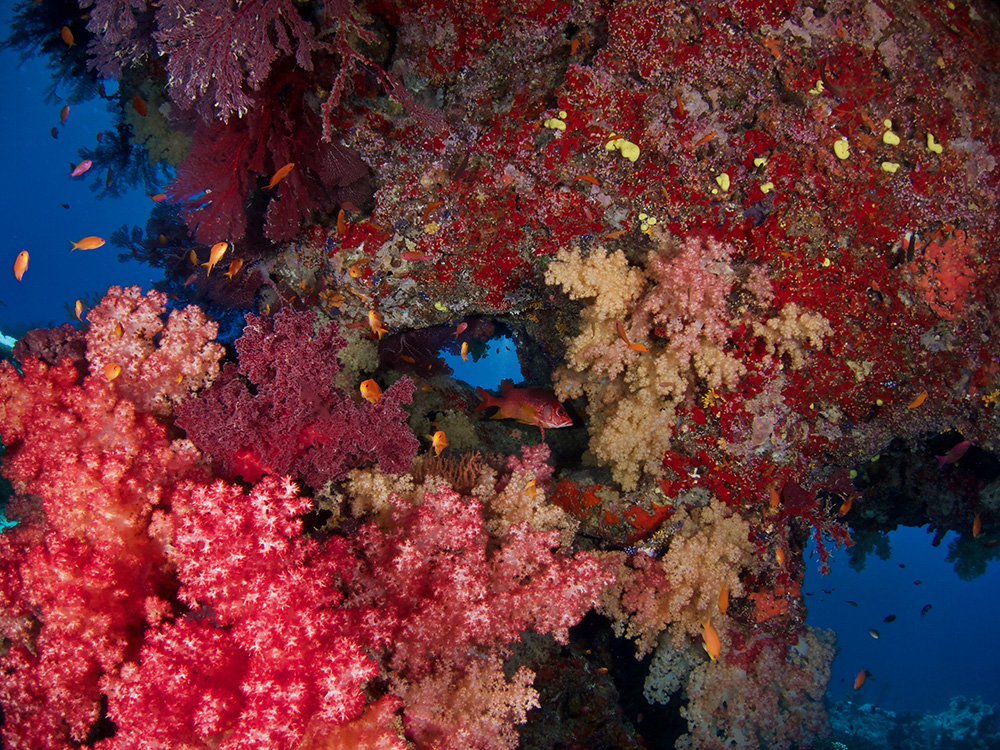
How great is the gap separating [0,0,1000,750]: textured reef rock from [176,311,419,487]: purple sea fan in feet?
0.07

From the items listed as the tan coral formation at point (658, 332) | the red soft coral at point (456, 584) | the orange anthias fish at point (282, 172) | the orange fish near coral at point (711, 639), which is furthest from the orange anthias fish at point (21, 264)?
the orange fish near coral at point (711, 639)

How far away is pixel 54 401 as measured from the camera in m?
3.19

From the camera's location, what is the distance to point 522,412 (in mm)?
4531

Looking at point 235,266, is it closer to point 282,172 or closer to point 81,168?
point 282,172

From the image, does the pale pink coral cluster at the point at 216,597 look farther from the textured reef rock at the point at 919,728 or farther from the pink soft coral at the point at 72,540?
the textured reef rock at the point at 919,728

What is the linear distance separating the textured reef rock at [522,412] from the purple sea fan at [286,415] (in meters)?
0.02

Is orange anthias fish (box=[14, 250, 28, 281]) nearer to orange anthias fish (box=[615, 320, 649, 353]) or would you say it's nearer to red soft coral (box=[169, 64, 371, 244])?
red soft coral (box=[169, 64, 371, 244])

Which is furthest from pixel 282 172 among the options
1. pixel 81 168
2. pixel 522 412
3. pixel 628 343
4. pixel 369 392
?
pixel 81 168

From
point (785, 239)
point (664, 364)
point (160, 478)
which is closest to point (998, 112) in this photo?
point (785, 239)

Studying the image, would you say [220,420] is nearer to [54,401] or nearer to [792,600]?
[54,401]

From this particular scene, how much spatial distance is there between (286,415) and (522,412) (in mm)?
2156

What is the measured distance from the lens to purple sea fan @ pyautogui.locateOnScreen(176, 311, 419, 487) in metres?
3.11

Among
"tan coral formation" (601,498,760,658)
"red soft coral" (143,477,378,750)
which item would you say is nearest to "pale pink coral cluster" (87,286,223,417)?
"red soft coral" (143,477,378,750)

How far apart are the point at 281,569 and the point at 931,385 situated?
5260mm
